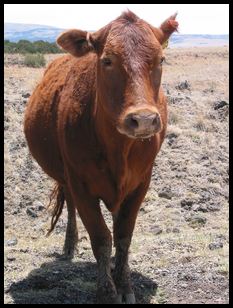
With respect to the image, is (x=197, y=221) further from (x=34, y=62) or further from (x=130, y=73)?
(x=34, y=62)

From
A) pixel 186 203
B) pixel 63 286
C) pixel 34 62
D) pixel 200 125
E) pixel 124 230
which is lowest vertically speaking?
pixel 34 62

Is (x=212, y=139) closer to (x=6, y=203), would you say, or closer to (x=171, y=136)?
(x=171, y=136)

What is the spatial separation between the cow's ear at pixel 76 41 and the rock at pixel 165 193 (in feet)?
12.4

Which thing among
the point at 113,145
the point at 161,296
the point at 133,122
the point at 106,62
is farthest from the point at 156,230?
the point at 133,122

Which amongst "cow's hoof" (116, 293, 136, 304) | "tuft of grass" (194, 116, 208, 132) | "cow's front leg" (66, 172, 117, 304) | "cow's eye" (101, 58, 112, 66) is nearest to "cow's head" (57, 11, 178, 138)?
"cow's eye" (101, 58, 112, 66)

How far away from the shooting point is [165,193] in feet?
27.9

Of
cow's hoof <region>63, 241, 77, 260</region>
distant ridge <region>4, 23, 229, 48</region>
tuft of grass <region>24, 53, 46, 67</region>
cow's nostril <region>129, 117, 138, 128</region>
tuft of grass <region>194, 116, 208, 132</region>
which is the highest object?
cow's nostril <region>129, 117, 138, 128</region>

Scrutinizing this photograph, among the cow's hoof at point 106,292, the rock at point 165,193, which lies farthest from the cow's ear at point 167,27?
the rock at point 165,193

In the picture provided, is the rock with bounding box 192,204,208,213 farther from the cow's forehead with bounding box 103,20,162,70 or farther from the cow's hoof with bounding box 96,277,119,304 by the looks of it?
the cow's forehead with bounding box 103,20,162,70

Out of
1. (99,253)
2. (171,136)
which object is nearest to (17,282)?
(99,253)

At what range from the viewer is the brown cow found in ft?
14.4

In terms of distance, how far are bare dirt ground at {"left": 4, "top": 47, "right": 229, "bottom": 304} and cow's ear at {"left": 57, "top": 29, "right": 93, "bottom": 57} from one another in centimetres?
209

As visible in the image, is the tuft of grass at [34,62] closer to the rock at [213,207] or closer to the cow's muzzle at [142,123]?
the rock at [213,207]

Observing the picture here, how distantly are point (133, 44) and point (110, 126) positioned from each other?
0.77 meters
